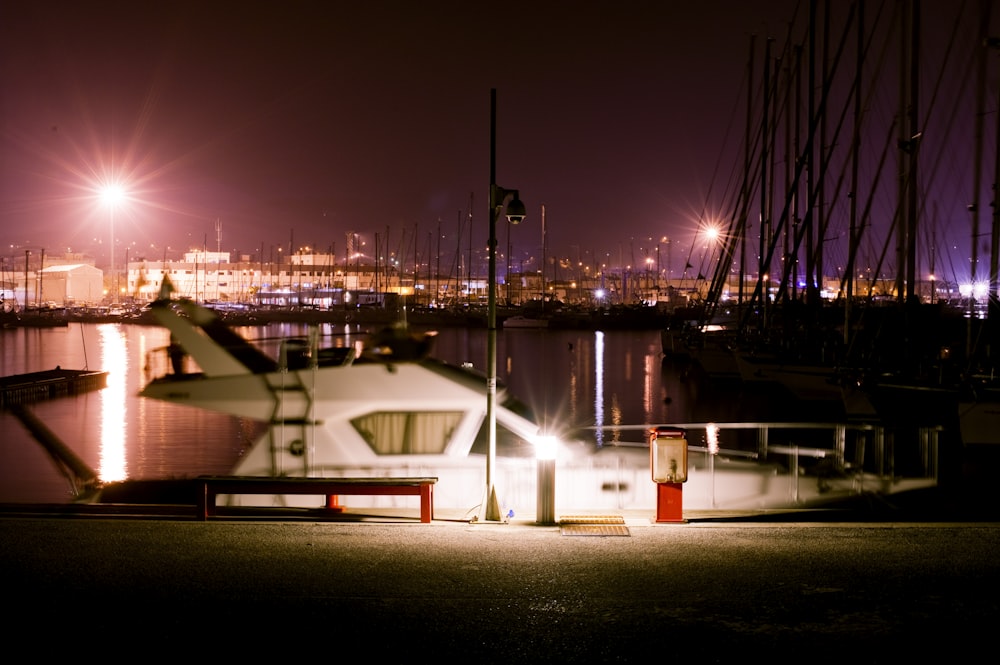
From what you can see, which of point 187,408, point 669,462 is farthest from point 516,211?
point 187,408

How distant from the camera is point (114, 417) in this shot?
41.8 meters

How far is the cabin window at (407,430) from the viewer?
17.4 m

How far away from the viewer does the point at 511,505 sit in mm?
15320

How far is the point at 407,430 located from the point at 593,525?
17.4ft

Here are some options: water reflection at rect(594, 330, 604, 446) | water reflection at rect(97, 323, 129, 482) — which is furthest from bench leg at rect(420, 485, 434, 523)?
water reflection at rect(97, 323, 129, 482)

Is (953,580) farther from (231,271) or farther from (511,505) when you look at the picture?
(231,271)

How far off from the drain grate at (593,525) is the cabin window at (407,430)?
425cm

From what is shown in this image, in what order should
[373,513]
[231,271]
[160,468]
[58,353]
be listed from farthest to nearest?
[231,271] < [58,353] < [160,468] < [373,513]

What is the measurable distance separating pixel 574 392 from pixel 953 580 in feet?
154

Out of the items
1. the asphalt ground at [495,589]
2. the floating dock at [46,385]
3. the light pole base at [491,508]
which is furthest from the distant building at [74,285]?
the asphalt ground at [495,589]

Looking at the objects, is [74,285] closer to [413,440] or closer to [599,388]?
[599,388]

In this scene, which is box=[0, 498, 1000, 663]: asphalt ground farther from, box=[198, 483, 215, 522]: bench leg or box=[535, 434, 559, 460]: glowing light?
box=[535, 434, 559, 460]: glowing light

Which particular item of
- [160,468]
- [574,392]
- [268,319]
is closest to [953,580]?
[160,468]

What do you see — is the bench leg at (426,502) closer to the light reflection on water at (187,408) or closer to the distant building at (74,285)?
the light reflection on water at (187,408)
